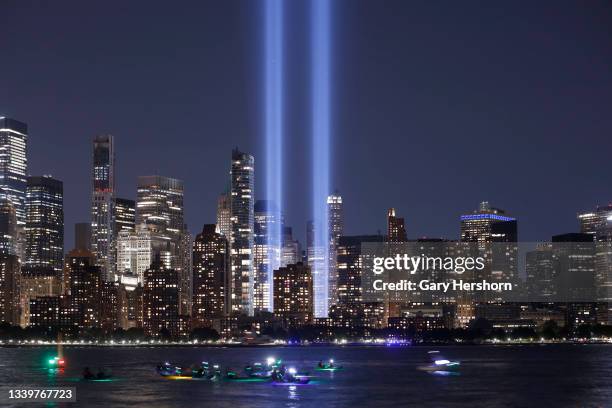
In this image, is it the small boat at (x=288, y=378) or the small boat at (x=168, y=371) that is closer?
the small boat at (x=288, y=378)

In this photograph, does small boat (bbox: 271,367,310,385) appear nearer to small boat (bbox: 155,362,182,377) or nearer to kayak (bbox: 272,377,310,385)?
kayak (bbox: 272,377,310,385)

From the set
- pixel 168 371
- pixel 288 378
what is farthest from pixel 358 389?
pixel 168 371

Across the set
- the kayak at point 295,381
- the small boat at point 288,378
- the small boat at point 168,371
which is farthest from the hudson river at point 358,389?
the small boat at point 168,371

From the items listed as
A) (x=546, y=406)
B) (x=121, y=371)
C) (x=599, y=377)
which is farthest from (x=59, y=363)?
(x=546, y=406)

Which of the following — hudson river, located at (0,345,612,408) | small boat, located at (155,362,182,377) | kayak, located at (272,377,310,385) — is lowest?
hudson river, located at (0,345,612,408)

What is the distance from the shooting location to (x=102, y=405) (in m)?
115

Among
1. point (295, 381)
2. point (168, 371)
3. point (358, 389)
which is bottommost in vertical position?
point (358, 389)

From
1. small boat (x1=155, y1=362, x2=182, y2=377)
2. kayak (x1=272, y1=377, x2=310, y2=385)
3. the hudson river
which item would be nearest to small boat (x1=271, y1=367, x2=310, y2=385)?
kayak (x1=272, y1=377, x2=310, y2=385)

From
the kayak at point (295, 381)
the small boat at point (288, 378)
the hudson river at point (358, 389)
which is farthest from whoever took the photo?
the small boat at point (288, 378)

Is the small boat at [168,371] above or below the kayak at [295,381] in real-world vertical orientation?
above

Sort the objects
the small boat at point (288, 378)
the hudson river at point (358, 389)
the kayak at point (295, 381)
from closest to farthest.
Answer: the hudson river at point (358, 389)
the kayak at point (295, 381)
the small boat at point (288, 378)

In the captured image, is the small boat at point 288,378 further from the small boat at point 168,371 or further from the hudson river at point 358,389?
the small boat at point 168,371

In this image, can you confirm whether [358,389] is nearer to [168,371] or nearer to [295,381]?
[295,381]

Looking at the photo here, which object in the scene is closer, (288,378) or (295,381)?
(295,381)
